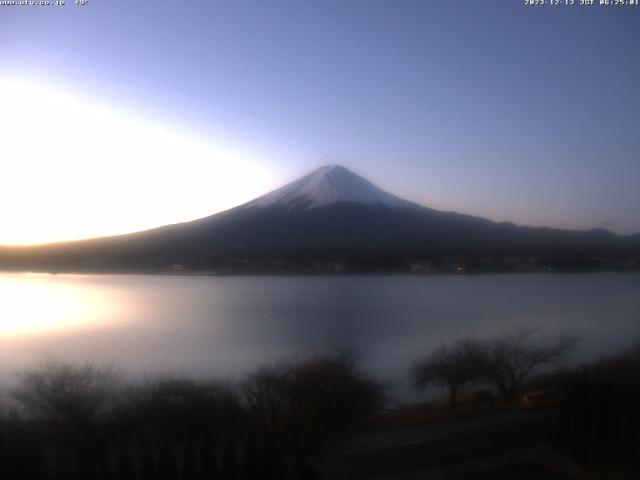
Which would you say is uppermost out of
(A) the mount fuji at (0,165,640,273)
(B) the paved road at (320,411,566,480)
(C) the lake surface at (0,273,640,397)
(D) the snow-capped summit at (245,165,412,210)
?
(D) the snow-capped summit at (245,165,412,210)

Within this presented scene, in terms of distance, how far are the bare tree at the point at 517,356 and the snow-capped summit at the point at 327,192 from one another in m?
1.25

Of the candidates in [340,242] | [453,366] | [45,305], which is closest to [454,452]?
[453,366]

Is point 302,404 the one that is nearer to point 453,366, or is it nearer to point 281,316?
point 281,316

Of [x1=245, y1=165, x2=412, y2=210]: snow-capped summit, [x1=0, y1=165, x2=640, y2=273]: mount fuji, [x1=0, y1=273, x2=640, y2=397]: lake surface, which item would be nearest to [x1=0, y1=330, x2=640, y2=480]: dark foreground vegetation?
[x1=0, y1=273, x2=640, y2=397]: lake surface

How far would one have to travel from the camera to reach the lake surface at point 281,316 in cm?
329

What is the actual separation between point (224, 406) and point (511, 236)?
8.32ft

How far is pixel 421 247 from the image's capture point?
13.9 ft

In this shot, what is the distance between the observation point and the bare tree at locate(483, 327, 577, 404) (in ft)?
11.6

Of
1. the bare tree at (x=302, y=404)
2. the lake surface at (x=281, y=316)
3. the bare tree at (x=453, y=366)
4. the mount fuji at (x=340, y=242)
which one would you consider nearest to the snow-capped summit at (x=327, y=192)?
the mount fuji at (x=340, y=242)

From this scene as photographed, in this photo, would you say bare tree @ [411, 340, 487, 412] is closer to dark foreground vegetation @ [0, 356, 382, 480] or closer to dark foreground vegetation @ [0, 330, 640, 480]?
dark foreground vegetation @ [0, 330, 640, 480]

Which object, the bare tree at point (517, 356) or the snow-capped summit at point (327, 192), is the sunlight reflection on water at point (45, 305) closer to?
the snow-capped summit at point (327, 192)

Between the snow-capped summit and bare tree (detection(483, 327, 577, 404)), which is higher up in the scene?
the snow-capped summit

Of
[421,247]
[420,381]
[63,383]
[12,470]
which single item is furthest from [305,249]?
[12,470]

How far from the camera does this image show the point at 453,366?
355cm
